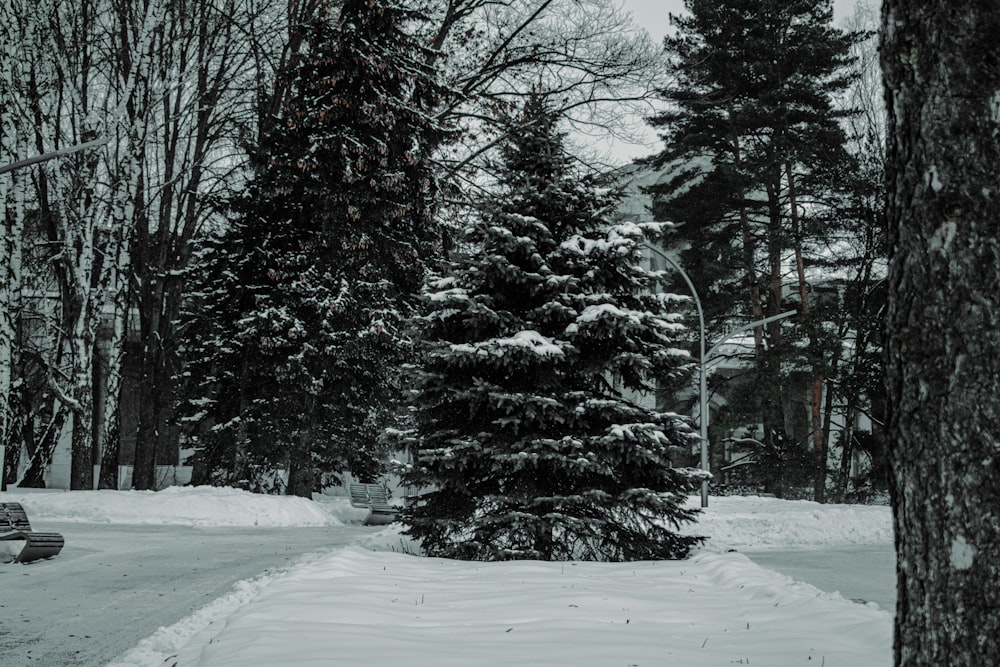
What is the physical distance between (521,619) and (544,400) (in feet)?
16.3

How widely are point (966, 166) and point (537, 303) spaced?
895 cm

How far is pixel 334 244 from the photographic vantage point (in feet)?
70.7

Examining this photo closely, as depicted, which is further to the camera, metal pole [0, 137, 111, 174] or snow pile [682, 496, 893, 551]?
snow pile [682, 496, 893, 551]

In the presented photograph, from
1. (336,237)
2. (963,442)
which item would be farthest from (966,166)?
(336,237)

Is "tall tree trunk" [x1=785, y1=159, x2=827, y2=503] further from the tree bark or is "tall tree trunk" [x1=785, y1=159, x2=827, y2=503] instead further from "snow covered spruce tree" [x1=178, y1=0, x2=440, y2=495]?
the tree bark

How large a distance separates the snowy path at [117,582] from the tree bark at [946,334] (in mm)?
5093

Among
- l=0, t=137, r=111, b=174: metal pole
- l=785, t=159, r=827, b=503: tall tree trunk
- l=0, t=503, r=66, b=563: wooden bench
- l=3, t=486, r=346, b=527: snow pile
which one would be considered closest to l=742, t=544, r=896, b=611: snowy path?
l=785, t=159, r=827, b=503: tall tree trunk

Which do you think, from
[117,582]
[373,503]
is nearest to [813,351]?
[373,503]

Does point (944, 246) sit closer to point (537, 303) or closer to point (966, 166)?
point (966, 166)

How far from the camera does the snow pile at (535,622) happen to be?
4.70 metres

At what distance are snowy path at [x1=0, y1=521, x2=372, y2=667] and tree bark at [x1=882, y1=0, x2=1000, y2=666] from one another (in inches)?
200

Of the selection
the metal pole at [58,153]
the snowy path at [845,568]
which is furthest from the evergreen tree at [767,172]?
the metal pole at [58,153]

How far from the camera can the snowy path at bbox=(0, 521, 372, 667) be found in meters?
6.55

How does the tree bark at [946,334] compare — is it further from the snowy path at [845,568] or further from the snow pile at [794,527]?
the snow pile at [794,527]
